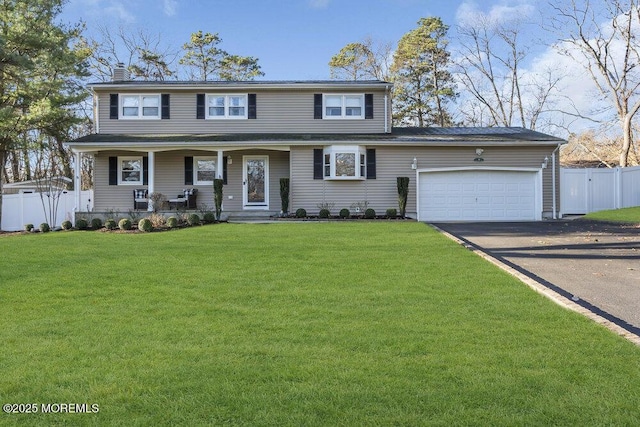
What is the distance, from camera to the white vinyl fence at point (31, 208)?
63.3 feet

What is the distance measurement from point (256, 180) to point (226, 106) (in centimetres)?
343

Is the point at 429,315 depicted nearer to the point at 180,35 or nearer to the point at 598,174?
the point at 598,174

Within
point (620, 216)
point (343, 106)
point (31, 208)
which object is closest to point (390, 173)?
point (343, 106)

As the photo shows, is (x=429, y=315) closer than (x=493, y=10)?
Yes

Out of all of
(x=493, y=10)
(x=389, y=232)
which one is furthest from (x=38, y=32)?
(x=493, y=10)

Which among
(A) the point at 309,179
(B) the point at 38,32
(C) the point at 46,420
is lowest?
(C) the point at 46,420


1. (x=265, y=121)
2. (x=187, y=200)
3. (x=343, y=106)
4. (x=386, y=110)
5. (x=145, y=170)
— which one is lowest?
(x=187, y=200)

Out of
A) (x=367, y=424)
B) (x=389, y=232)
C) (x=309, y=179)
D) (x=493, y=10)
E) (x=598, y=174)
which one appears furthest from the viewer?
(x=493, y=10)

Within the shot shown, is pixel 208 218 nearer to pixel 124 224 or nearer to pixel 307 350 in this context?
pixel 124 224

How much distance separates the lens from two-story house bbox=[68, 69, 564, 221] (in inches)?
736

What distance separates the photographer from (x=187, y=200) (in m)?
19.0

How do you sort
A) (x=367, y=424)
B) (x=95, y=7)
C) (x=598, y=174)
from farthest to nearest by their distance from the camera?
(x=95, y=7)
(x=598, y=174)
(x=367, y=424)

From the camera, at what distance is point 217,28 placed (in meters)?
34.9

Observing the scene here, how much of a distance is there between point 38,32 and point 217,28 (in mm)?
15282
